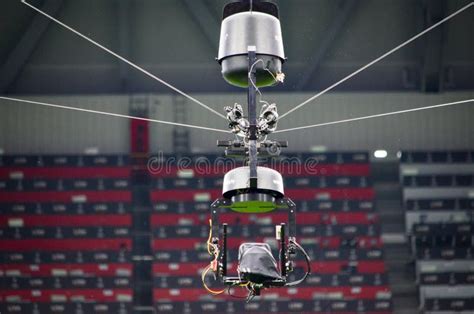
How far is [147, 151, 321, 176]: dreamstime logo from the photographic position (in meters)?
22.6

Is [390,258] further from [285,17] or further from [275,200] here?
[275,200]

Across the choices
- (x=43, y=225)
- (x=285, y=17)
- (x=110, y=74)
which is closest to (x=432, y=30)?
(x=285, y=17)

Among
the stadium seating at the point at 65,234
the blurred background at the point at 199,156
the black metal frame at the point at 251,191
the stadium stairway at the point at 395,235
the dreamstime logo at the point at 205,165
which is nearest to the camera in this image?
the black metal frame at the point at 251,191

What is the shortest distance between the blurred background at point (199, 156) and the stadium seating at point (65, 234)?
28 mm

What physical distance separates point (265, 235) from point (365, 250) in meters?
1.98

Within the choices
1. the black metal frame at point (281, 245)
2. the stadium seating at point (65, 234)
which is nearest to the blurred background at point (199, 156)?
the stadium seating at point (65, 234)

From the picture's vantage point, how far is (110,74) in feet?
75.9

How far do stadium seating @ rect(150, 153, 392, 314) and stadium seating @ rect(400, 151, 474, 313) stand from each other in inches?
30.0

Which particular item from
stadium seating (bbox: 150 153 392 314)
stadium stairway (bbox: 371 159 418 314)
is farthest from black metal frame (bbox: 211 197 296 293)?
stadium stairway (bbox: 371 159 418 314)

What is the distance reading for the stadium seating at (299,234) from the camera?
21516 millimetres

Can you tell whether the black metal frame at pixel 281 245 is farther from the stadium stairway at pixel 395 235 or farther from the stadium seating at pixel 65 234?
the stadium stairway at pixel 395 235

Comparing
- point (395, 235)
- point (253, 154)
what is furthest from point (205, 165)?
point (253, 154)

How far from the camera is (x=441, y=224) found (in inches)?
877

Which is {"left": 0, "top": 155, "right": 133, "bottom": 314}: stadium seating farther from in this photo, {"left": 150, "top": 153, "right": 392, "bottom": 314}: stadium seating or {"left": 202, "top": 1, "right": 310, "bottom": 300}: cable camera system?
{"left": 202, "top": 1, "right": 310, "bottom": 300}: cable camera system
